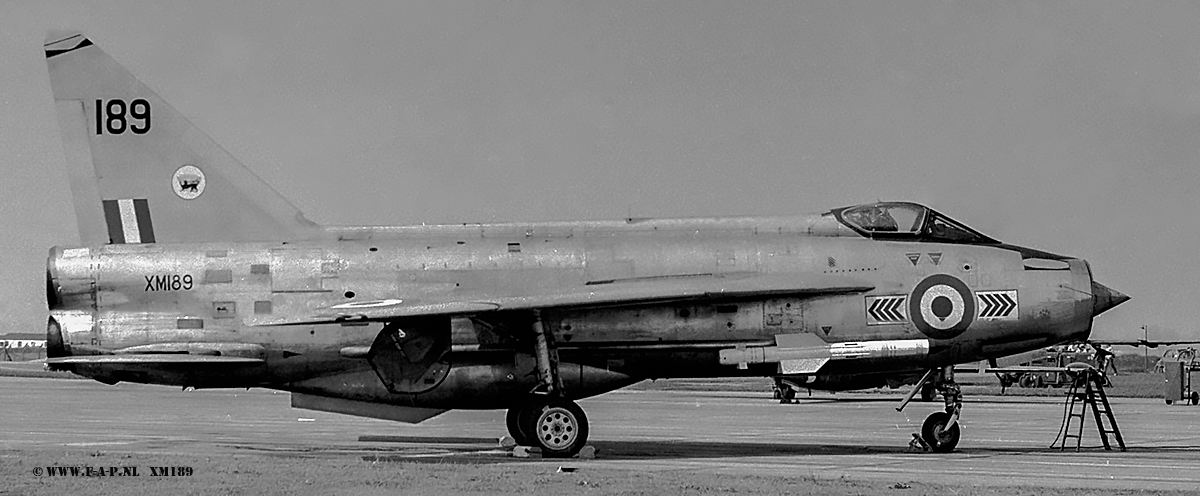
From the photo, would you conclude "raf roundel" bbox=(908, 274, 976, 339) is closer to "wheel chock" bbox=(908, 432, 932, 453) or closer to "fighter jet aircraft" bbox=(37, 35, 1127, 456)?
"fighter jet aircraft" bbox=(37, 35, 1127, 456)

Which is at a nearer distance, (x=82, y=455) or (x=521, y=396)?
(x=82, y=455)

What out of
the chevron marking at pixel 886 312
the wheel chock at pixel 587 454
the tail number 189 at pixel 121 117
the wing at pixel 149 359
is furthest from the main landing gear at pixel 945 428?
the tail number 189 at pixel 121 117

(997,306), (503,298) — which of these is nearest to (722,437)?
(997,306)

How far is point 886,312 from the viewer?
15.9m

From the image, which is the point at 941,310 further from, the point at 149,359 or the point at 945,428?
the point at 149,359

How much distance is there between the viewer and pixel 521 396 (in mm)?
15938

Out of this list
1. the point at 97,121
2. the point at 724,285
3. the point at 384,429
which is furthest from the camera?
the point at 384,429

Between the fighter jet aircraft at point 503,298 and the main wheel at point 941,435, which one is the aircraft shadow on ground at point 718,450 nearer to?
the main wheel at point 941,435

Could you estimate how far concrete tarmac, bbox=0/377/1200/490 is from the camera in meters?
13.5

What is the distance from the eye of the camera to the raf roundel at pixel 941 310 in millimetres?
15906

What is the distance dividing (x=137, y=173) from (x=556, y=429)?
20.9ft

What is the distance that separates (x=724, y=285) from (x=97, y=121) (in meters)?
8.20

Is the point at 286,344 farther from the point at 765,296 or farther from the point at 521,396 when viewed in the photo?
the point at 765,296

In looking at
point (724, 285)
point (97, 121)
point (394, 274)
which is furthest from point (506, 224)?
point (97, 121)
